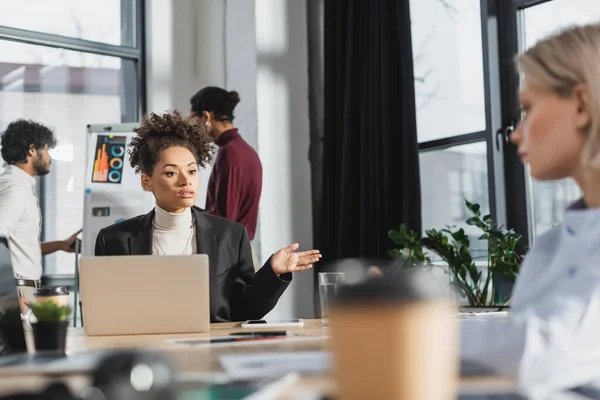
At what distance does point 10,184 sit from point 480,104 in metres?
2.49

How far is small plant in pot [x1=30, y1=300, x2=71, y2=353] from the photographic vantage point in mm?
1310

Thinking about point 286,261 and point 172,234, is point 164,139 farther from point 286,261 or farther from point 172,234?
point 286,261

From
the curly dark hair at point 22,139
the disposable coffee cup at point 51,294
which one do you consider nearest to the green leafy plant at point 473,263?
the disposable coffee cup at point 51,294

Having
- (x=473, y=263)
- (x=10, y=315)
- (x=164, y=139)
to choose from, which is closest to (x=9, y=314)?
(x=10, y=315)

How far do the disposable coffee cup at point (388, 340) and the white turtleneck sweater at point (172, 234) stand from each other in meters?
2.01

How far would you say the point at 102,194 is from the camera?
4.53 meters

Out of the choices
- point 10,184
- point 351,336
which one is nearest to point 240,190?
point 10,184

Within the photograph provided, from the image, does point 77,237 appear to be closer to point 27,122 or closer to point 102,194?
point 102,194

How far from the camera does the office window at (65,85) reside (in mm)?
4812

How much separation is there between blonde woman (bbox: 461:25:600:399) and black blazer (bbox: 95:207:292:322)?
128 cm

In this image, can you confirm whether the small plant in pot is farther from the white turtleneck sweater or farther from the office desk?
the white turtleneck sweater

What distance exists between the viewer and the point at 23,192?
404 centimetres

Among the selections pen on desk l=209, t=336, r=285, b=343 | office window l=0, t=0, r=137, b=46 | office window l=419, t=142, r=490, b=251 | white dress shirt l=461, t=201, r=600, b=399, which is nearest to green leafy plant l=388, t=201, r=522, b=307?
office window l=419, t=142, r=490, b=251

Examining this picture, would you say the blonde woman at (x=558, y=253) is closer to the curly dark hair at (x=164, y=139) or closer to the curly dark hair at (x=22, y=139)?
the curly dark hair at (x=164, y=139)
